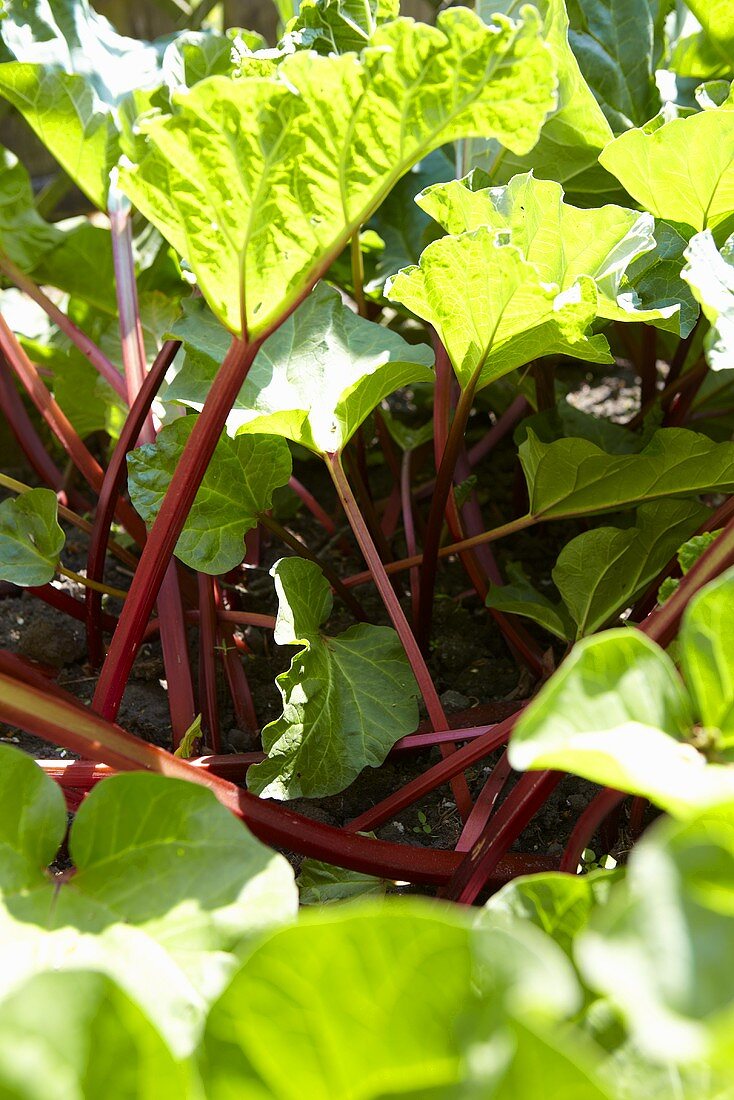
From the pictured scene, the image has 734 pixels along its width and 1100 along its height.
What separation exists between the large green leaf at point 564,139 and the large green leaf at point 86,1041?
90cm

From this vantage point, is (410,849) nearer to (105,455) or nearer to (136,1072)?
(136,1072)

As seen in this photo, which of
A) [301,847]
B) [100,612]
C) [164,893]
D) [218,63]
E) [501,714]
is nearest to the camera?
[164,893]

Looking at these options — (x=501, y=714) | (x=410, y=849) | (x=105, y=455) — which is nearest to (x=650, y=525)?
(x=501, y=714)

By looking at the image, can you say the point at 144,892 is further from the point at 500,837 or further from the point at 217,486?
the point at 217,486

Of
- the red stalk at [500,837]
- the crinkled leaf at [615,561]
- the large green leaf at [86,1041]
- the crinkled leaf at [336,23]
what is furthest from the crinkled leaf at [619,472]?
the large green leaf at [86,1041]

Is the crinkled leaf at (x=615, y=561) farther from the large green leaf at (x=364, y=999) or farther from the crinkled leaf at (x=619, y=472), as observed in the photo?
the large green leaf at (x=364, y=999)

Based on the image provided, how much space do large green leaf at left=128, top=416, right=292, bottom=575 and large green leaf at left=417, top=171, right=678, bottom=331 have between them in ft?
0.93

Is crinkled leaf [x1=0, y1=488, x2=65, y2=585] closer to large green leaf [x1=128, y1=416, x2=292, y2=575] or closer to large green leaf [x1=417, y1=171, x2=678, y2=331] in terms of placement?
large green leaf [x1=128, y1=416, x2=292, y2=575]

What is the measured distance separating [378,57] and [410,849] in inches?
23.3

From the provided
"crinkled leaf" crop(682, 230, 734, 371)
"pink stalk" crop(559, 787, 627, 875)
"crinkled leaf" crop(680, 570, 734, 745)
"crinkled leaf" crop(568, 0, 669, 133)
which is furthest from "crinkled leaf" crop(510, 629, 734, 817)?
"crinkled leaf" crop(568, 0, 669, 133)

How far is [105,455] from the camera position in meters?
1.60

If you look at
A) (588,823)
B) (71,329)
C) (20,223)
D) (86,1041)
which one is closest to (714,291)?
(588,823)

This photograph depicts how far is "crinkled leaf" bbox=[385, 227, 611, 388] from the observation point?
773mm

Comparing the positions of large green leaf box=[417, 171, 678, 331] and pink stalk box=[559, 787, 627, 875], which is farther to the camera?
large green leaf box=[417, 171, 678, 331]
